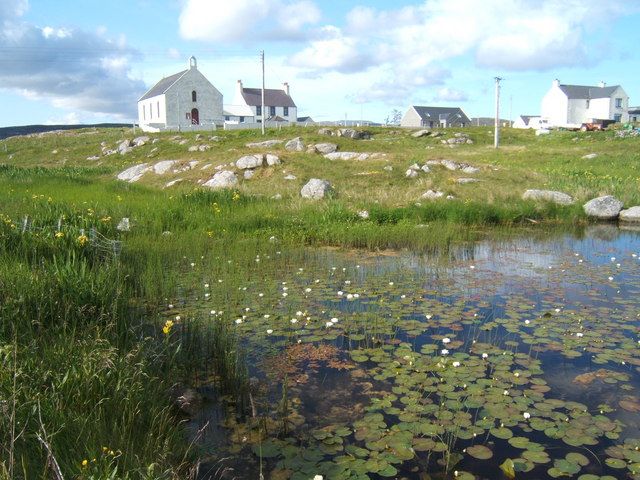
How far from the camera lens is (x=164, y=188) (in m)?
22.6

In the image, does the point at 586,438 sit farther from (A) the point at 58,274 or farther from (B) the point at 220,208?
(B) the point at 220,208

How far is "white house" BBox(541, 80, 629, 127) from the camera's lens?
82.2 meters

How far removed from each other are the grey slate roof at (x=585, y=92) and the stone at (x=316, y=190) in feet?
246

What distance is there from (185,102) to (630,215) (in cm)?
5605

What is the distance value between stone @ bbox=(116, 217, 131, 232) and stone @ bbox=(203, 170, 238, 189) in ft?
27.5

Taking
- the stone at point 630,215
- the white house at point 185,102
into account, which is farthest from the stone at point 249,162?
the white house at point 185,102

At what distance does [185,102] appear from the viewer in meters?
65.0

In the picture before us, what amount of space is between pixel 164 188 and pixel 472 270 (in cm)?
1528

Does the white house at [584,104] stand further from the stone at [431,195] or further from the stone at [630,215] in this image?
the stone at [431,195]

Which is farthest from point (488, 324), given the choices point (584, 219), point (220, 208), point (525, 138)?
point (525, 138)

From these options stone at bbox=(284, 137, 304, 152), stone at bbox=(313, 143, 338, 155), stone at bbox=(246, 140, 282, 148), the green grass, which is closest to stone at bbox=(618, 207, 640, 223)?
the green grass

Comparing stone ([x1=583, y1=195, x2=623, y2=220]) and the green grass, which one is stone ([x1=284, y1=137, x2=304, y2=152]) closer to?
the green grass

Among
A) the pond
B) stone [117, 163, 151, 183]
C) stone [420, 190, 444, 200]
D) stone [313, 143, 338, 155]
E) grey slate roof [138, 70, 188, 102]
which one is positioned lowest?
the pond

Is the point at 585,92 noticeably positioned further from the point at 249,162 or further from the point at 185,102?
the point at 249,162
